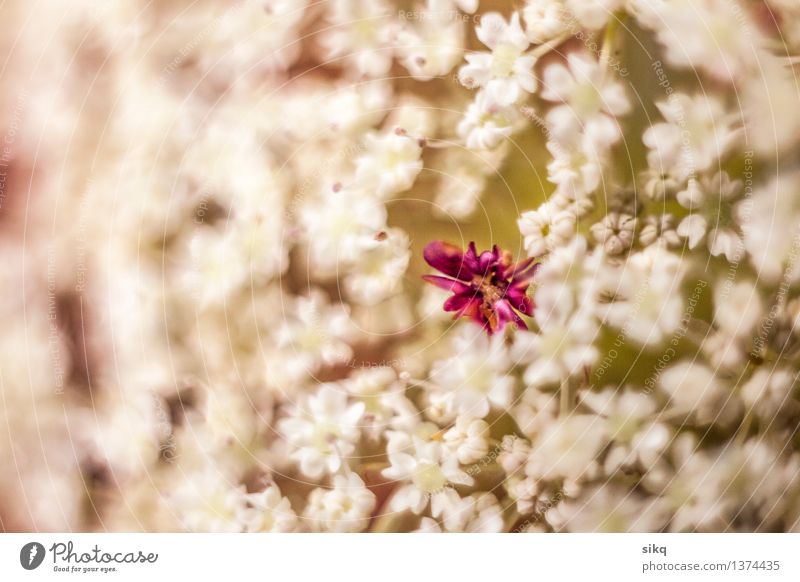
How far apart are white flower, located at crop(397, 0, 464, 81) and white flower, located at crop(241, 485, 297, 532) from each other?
1.16 ft

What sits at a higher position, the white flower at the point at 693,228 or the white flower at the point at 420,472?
the white flower at the point at 693,228

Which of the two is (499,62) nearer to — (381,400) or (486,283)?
(486,283)

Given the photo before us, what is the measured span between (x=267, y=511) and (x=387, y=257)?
0.74 ft

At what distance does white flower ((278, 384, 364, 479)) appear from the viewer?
0.48 m

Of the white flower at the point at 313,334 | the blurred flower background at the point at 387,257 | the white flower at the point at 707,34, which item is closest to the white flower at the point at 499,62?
the blurred flower background at the point at 387,257

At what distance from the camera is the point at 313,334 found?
1.57 ft

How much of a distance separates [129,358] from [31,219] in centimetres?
13

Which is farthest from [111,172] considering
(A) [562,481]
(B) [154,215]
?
(A) [562,481]

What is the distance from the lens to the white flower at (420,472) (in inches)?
19.2

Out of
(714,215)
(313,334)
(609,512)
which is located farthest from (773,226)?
(313,334)

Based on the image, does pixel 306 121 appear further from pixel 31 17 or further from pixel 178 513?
pixel 178 513

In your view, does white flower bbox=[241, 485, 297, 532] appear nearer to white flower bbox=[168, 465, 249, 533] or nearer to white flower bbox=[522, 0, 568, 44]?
white flower bbox=[168, 465, 249, 533]

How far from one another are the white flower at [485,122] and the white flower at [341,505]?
0.94 feet

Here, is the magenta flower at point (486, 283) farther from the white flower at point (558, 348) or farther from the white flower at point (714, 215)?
the white flower at point (714, 215)
